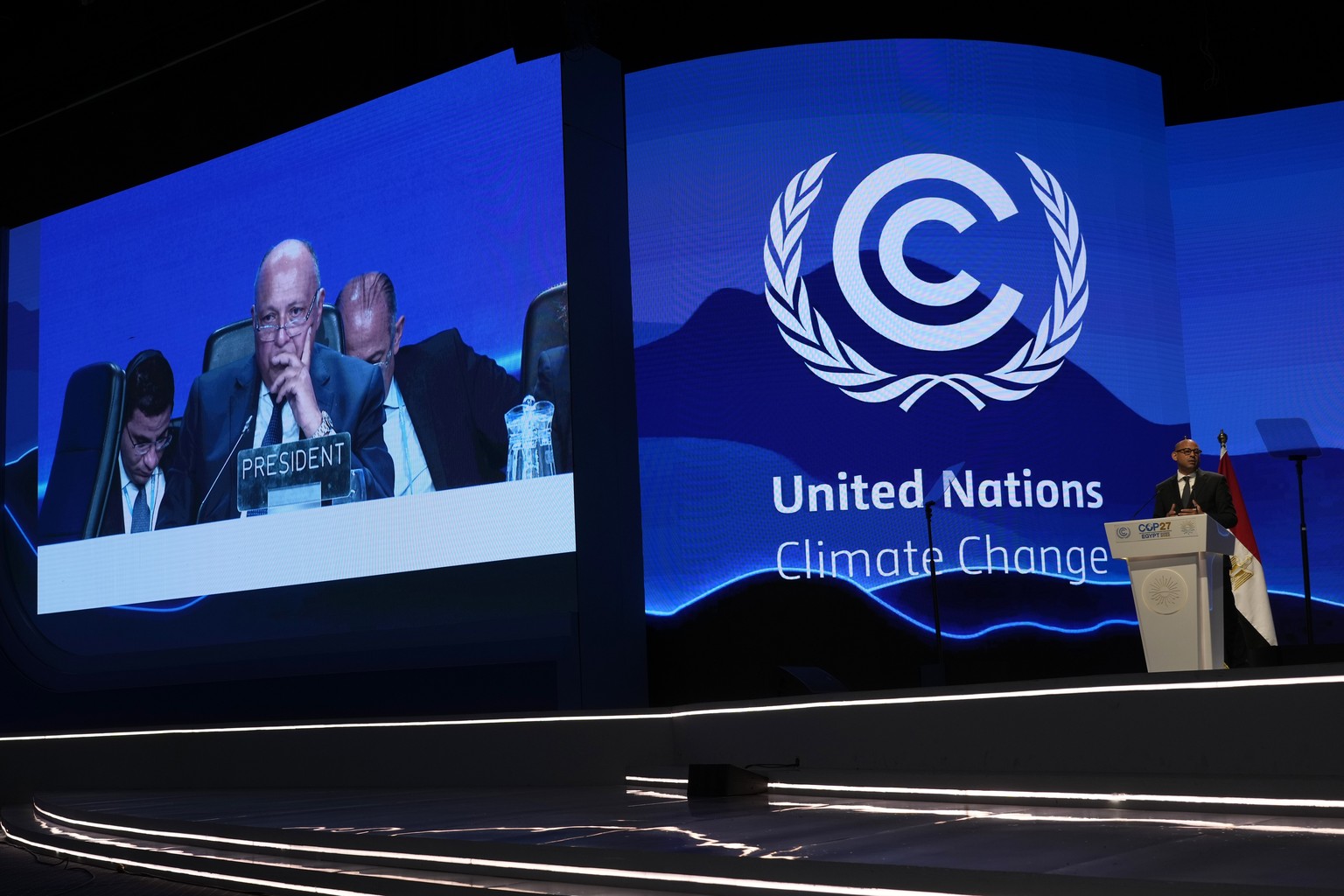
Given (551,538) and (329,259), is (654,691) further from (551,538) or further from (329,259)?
(329,259)

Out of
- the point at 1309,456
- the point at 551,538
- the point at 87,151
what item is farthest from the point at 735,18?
the point at 87,151

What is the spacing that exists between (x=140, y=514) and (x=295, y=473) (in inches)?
59.3

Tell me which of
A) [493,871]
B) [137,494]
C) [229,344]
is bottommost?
[493,871]

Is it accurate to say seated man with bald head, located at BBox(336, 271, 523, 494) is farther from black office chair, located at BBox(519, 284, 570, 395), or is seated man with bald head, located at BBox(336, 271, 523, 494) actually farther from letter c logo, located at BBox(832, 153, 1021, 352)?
letter c logo, located at BBox(832, 153, 1021, 352)

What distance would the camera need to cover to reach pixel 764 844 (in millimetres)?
3039

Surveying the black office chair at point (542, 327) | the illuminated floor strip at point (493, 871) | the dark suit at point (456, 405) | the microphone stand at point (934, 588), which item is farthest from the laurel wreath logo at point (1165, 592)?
the dark suit at point (456, 405)

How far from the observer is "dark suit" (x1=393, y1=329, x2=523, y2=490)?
6.88 m

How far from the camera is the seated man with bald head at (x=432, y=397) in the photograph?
6898 millimetres

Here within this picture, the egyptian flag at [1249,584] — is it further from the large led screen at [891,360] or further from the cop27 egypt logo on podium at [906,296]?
the cop27 egypt logo on podium at [906,296]

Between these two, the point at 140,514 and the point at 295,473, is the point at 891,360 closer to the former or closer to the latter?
the point at 295,473

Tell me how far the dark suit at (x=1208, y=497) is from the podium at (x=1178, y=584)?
0.60m

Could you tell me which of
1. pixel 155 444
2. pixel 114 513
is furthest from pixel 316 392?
pixel 114 513

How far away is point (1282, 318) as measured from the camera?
726cm

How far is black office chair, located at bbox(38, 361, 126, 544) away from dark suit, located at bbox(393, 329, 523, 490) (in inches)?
106
